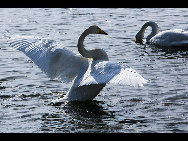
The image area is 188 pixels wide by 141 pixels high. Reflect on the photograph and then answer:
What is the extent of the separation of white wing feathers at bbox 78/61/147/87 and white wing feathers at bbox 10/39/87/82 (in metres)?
0.88

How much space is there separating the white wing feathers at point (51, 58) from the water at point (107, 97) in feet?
1.79

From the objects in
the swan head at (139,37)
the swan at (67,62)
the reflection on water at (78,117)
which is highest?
the swan at (67,62)

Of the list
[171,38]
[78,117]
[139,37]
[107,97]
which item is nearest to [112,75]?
[78,117]

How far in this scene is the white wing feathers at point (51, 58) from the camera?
10977 mm

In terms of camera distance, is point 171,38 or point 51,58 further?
point 171,38

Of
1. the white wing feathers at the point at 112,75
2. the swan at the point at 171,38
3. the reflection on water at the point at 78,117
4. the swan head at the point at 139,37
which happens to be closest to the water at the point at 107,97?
the reflection on water at the point at 78,117

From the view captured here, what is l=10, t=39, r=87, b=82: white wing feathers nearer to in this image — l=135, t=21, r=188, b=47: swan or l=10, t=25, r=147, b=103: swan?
l=10, t=25, r=147, b=103: swan

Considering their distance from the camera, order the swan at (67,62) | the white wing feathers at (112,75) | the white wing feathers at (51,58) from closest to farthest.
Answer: the white wing feathers at (112,75) → the swan at (67,62) → the white wing feathers at (51,58)

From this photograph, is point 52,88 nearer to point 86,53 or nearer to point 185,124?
point 86,53

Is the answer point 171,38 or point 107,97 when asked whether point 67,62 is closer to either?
point 107,97

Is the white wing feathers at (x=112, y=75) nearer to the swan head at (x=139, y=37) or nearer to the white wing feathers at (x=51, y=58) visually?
the white wing feathers at (x=51, y=58)

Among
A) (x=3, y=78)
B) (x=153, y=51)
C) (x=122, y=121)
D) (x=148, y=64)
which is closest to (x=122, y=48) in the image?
(x=153, y=51)

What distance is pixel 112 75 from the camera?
926 centimetres

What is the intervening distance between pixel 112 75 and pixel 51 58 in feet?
7.13
